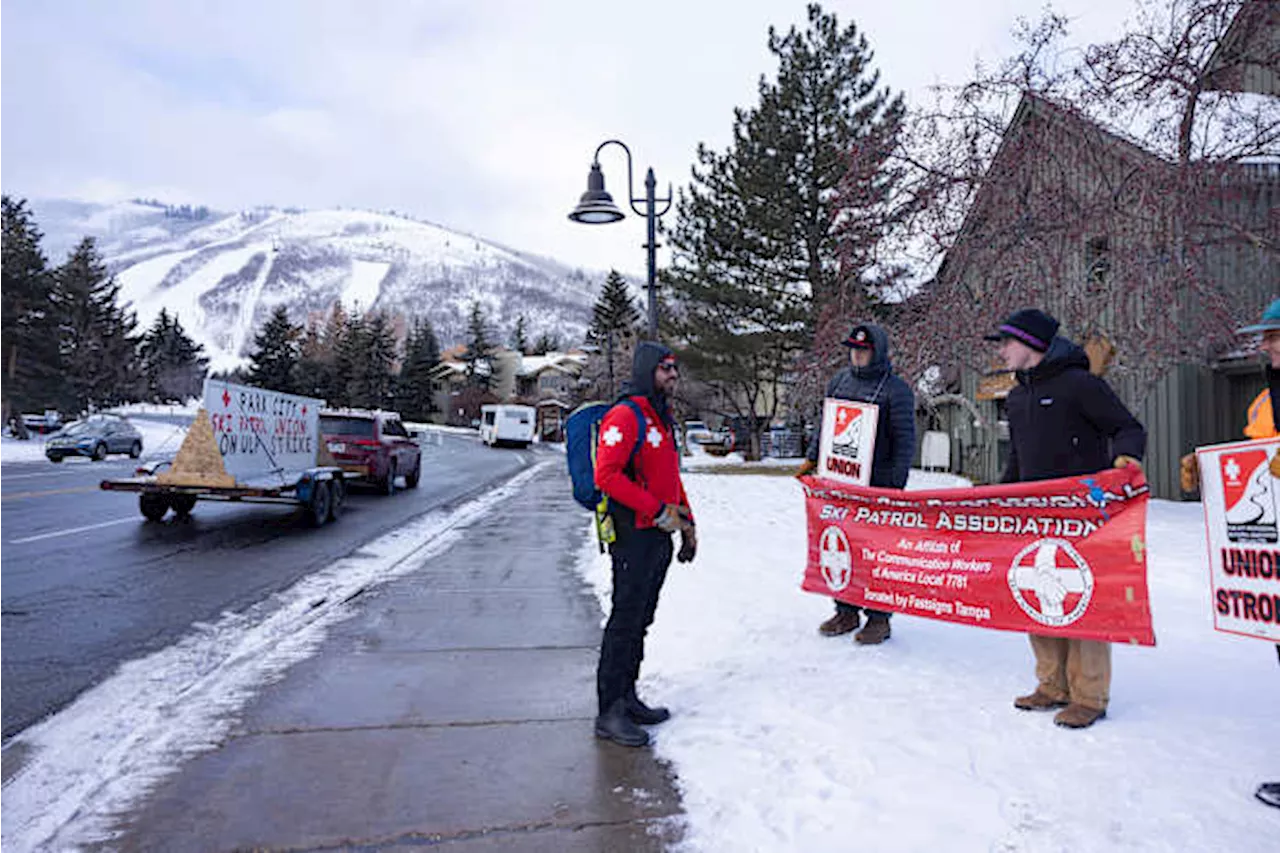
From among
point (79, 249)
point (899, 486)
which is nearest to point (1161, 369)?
point (899, 486)

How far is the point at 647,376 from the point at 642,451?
36cm

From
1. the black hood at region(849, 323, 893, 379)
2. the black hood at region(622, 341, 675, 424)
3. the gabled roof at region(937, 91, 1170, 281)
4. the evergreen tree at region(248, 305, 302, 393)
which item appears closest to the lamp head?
the gabled roof at region(937, 91, 1170, 281)

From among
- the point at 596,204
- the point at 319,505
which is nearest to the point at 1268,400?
the point at 596,204

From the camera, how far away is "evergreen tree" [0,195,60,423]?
43.5 m

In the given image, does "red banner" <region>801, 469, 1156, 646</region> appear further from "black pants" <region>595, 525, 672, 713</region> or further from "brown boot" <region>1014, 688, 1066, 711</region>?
"black pants" <region>595, 525, 672, 713</region>

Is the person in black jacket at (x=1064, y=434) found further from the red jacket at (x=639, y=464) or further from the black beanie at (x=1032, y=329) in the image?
the red jacket at (x=639, y=464)

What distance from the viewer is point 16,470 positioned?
2259 centimetres

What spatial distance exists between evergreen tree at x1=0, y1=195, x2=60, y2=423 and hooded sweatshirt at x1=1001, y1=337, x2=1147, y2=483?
167 ft

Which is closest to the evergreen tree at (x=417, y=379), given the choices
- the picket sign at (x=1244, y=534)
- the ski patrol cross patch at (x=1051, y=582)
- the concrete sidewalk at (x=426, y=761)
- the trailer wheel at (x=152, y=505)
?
the trailer wheel at (x=152, y=505)

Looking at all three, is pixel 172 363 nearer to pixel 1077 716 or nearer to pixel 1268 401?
pixel 1077 716

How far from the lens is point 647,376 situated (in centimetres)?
405

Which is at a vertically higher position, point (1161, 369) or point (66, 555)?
point (1161, 369)

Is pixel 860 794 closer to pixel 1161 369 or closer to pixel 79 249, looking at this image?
pixel 1161 369

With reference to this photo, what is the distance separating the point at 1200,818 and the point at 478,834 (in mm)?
2472
